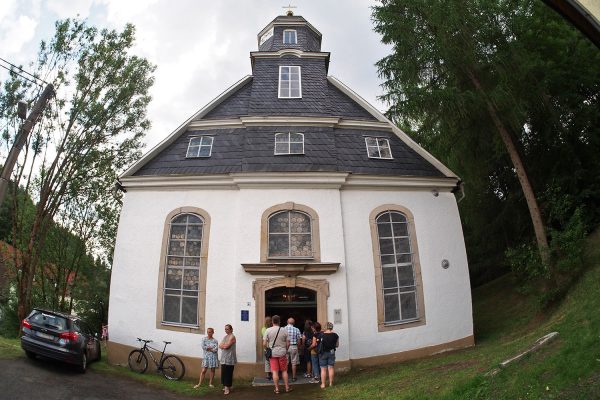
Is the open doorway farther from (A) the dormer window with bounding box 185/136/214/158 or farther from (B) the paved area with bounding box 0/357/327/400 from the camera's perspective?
(A) the dormer window with bounding box 185/136/214/158

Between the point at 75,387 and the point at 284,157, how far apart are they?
8192 millimetres

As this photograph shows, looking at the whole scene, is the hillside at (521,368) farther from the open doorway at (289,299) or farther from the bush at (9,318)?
the bush at (9,318)

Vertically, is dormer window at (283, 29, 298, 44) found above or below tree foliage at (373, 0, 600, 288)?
above

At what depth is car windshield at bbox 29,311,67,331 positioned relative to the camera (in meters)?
9.73

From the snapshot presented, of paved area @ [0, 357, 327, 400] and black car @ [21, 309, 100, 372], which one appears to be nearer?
paved area @ [0, 357, 327, 400]

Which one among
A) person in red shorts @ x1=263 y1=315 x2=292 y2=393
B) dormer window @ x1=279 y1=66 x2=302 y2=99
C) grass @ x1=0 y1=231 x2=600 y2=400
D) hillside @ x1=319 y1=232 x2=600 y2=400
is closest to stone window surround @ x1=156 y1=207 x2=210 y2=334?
grass @ x1=0 y1=231 x2=600 y2=400

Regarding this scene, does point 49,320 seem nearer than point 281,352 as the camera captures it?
No

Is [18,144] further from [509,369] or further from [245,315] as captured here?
[509,369]

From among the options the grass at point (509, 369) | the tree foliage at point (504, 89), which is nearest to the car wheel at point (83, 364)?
the grass at point (509, 369)

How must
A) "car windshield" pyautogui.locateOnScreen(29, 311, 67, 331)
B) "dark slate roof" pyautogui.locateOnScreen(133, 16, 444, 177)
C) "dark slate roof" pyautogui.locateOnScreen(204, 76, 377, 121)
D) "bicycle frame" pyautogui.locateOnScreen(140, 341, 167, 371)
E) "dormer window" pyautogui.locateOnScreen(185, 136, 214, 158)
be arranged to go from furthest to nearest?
"dark slate roof" pyautogui.locateOnScreen(204, 76, 377, 121), "dormer window" pyautogui.locateOnScreen(185, 136, 214, 158), "dark slate roof" pyautogui.locateOnScreen(133, 16, 444, 177), "bicycle frame" pyautogui.locateOnScreen(140, 341, 167, 371), "car windshield" pyautogui.locateOnScreen(29, 311, 67, 331)

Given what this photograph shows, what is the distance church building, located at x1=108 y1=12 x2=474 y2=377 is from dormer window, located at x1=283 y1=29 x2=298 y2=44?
5430mm

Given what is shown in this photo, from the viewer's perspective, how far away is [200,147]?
13656 millimetres

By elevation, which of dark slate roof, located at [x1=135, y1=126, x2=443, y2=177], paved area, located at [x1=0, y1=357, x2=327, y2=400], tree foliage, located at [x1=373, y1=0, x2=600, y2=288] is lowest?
paved area, located at [x1=0, y1=357, x2=327, y2=400]

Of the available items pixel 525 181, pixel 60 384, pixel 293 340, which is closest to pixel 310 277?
pixel 293 340
